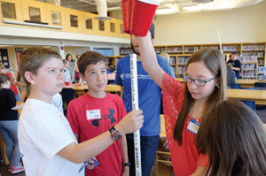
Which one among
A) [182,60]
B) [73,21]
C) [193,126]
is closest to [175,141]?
[193,126]

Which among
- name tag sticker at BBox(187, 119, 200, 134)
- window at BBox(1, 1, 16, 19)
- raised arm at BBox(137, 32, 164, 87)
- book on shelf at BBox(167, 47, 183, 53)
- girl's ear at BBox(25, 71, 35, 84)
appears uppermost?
window at BBox(1, 1, 16, 19)

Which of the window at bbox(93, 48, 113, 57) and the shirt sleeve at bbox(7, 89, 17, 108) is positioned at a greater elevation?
the window at bbox(93, 48, 113, 57)

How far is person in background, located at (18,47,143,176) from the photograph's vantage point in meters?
0.74

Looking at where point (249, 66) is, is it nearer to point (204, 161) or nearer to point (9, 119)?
point (204, 161)

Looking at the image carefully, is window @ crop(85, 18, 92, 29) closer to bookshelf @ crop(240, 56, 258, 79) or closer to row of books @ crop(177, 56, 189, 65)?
row of books @ crop(177, 56, 189, 65)

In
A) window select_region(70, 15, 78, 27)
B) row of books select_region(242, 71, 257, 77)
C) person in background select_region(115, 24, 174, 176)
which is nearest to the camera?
person in background select_region(115, 24, 174, 176)

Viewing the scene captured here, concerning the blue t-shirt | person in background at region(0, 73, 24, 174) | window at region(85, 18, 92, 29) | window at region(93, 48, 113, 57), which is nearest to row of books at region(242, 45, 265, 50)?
window at region(93, 48, 113, 57)

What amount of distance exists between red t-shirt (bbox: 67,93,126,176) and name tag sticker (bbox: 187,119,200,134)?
54 centimetres

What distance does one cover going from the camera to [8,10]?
502 centimetres

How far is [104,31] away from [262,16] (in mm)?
7020

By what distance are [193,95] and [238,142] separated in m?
0.35

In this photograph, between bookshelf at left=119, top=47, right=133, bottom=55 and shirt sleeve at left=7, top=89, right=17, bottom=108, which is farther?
bookshelf at left=119, top=47, right=133, bottom=55

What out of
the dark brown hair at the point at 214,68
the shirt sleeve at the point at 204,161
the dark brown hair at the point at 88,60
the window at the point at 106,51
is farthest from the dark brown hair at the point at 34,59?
the window at the point at 106,51

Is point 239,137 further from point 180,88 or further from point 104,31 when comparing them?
point 104,31
